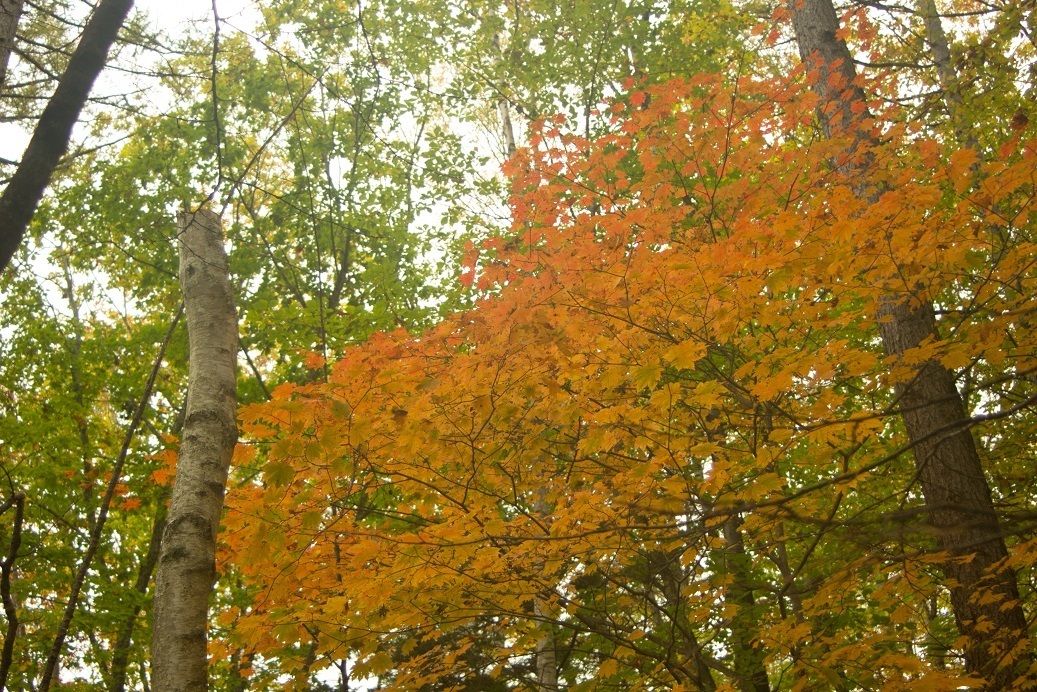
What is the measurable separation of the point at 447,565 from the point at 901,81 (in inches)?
397

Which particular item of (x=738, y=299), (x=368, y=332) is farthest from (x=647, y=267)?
(x=368, y=332)

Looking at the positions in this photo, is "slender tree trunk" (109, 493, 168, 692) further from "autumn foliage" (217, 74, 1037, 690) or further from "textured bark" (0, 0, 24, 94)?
"textured bark" (0, 0, 24, 94)

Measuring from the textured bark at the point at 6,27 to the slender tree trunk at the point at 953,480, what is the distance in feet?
14.5

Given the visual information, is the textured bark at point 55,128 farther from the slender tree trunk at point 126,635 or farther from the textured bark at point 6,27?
the slender tree trunk at point 126,635

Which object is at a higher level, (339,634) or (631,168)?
(631,168)

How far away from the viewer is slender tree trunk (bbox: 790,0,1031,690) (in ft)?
12.9

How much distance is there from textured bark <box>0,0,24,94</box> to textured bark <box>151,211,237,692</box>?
1013 mm

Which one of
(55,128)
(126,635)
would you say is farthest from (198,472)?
(126,635)

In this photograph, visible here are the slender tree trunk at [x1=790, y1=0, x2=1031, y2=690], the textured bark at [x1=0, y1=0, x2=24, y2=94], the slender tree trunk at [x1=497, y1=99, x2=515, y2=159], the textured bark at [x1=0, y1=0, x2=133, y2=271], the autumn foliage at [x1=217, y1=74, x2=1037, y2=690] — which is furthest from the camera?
the slender tree trunk at [x1=497, y1=99, x2=515, y2=159]

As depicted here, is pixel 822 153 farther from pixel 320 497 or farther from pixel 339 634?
pixel 339 634

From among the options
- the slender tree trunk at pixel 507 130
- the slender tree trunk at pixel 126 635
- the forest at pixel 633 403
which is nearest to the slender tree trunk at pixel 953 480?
the forest at pixel 633 403

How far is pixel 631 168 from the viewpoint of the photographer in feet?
29.2

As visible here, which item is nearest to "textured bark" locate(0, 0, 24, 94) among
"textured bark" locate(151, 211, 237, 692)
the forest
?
the forest

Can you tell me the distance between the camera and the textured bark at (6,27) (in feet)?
10.5
